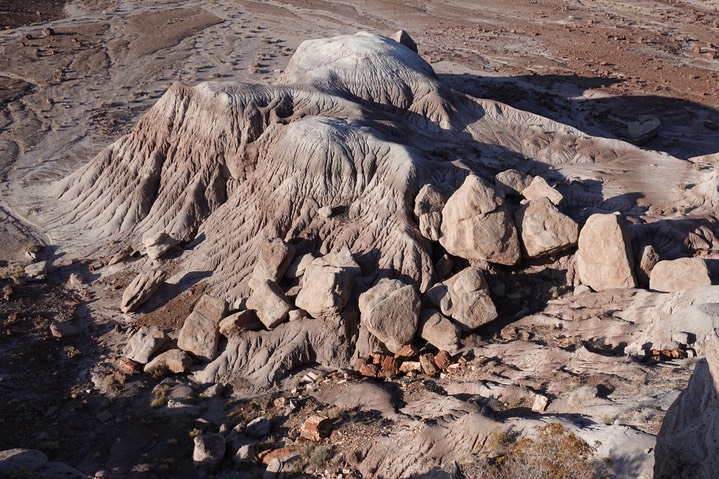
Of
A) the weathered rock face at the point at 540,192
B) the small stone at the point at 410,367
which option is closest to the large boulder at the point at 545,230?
the weathered rock face at the point at 540,192

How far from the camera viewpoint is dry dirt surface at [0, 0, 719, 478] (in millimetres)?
10445

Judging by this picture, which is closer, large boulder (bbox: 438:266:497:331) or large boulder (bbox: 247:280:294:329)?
large boulder (bbox: 438:266:497:331)

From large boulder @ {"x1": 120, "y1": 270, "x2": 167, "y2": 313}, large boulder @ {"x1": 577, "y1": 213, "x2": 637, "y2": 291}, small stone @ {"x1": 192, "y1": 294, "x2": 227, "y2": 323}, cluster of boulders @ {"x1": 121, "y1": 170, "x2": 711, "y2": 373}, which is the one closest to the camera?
cluster of boulders @ {"x1": 121, "y1": 170, "x2": 711, "y2": 373}

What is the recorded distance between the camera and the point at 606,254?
1349 centimetres

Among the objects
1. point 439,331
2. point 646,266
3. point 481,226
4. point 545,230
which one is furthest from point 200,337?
point 646,266

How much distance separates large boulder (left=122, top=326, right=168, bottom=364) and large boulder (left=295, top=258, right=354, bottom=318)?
10.7 feet

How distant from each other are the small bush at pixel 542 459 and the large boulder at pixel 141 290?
942 centimetres

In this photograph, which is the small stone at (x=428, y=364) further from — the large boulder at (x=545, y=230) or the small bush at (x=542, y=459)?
the large boulder at (x=545, y=230)

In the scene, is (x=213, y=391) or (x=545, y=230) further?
(x=545, y=230)

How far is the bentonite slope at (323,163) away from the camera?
15.2 meters

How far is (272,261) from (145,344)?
11.2 ft

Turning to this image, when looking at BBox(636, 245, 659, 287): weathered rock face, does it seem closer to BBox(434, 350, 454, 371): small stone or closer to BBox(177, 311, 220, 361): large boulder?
BBox(434, 350, 454, 371): small stone

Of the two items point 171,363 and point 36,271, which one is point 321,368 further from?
point 36,271

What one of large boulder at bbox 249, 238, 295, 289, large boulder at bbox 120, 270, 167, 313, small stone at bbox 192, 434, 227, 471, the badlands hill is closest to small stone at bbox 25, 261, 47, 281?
the badlands hill
